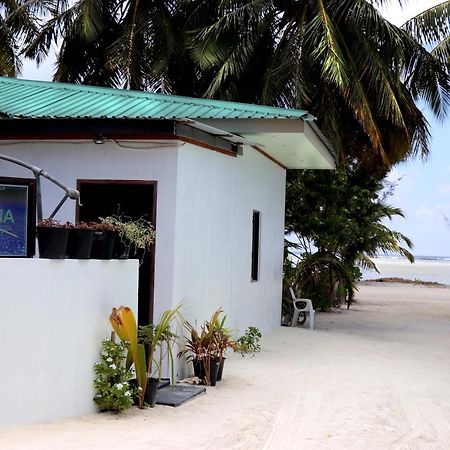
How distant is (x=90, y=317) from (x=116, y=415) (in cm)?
89

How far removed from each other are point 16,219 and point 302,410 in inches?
129

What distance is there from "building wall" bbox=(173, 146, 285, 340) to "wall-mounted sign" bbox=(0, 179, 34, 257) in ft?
6.79

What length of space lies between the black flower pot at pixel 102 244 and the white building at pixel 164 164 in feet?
1.55

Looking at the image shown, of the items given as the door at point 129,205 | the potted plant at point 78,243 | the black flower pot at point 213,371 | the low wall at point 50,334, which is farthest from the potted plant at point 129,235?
the black flower pot at point 213,371

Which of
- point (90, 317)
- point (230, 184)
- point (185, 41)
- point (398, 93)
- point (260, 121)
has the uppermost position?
point (185, 41)

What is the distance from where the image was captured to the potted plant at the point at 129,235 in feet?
26.5

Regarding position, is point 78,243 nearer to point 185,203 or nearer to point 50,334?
point 50,334

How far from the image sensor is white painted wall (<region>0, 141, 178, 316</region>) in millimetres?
9688

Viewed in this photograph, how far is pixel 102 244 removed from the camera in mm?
7680

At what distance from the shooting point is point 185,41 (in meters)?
22.1

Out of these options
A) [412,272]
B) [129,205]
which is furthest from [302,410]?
[412,272]

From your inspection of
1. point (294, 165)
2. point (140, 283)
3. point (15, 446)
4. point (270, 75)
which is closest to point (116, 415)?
point (15, 446)

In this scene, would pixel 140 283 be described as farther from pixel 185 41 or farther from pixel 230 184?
pixel 185 41

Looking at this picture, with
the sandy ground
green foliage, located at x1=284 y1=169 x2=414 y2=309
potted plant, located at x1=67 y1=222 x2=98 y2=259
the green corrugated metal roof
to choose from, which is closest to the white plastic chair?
green foliage, located at x1=284 y1=169 x2=414 y2=309
